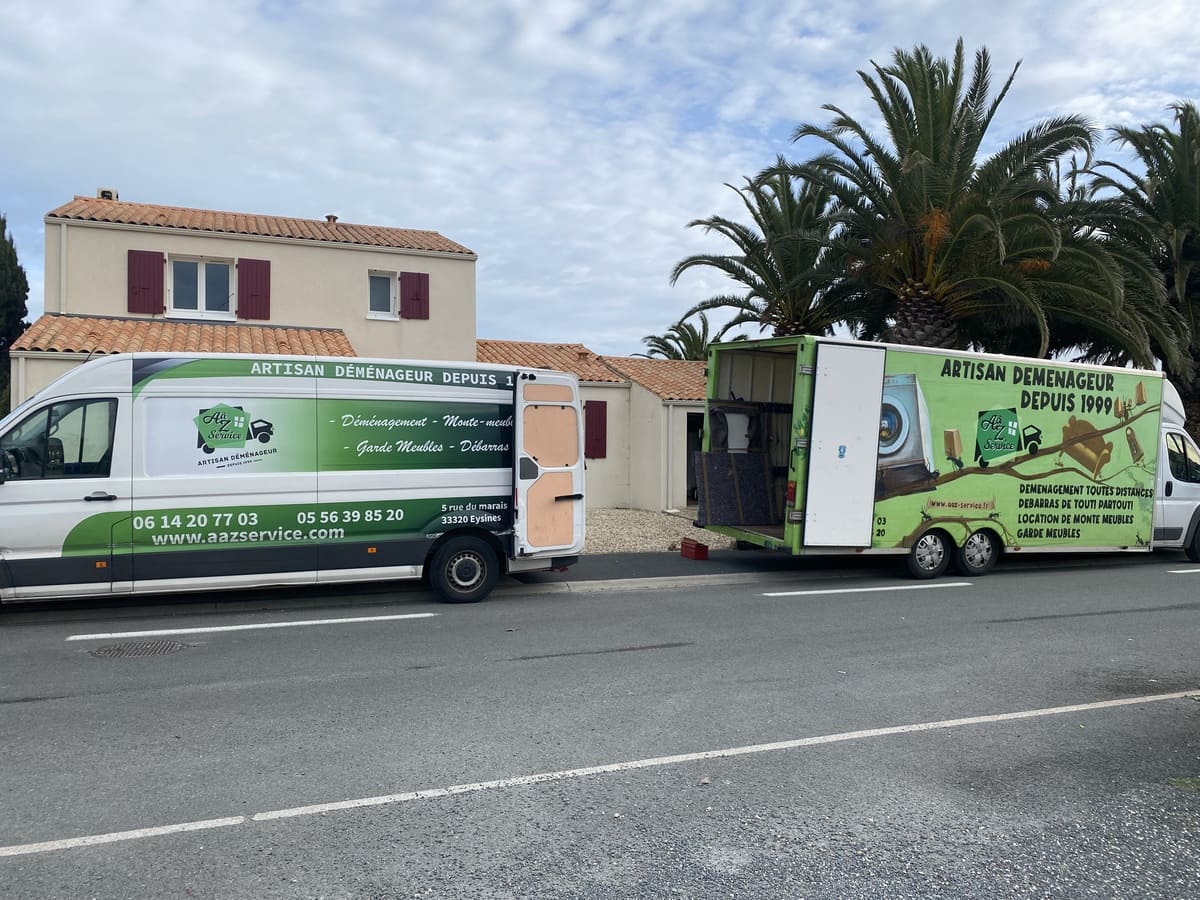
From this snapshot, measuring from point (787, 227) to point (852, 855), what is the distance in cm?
Answer: 1572

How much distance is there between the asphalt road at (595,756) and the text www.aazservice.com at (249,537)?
756mm

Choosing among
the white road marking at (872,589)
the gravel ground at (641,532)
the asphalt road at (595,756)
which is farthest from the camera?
the gravel ground at (641,532)

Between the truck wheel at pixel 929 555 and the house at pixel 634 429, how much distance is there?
7796 millimetres

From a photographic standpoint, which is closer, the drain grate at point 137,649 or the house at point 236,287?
the drain grate at point 137,649

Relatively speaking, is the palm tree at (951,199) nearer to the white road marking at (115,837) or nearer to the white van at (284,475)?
the white van at (284,475)

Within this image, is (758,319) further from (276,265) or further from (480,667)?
(480,667)

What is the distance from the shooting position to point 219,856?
3.65 m

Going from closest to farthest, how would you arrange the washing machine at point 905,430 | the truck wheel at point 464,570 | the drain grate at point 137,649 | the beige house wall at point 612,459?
the drain grate at point 137,649 → the truck wheel at point 464,570 → the washing machine at point 905,430 → the beige house wall at point 612,459

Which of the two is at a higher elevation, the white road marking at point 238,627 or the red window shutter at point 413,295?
the red window shutter at point 413,295

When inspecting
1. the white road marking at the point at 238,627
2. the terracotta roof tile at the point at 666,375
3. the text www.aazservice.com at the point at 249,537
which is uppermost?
the terracotta roof tile at the point at 666,375

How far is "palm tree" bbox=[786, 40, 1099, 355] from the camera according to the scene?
14.0 m

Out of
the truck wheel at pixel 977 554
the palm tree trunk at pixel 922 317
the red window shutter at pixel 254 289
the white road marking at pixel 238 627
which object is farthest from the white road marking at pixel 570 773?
the red window shutter at pixel 254 289

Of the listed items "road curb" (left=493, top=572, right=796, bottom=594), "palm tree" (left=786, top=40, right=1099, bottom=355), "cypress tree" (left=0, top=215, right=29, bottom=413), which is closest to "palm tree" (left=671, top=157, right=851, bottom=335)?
"palm tree" (left=786, top=40, right=1099, bottom=355)

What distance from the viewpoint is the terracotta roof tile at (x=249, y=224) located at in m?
16.9
